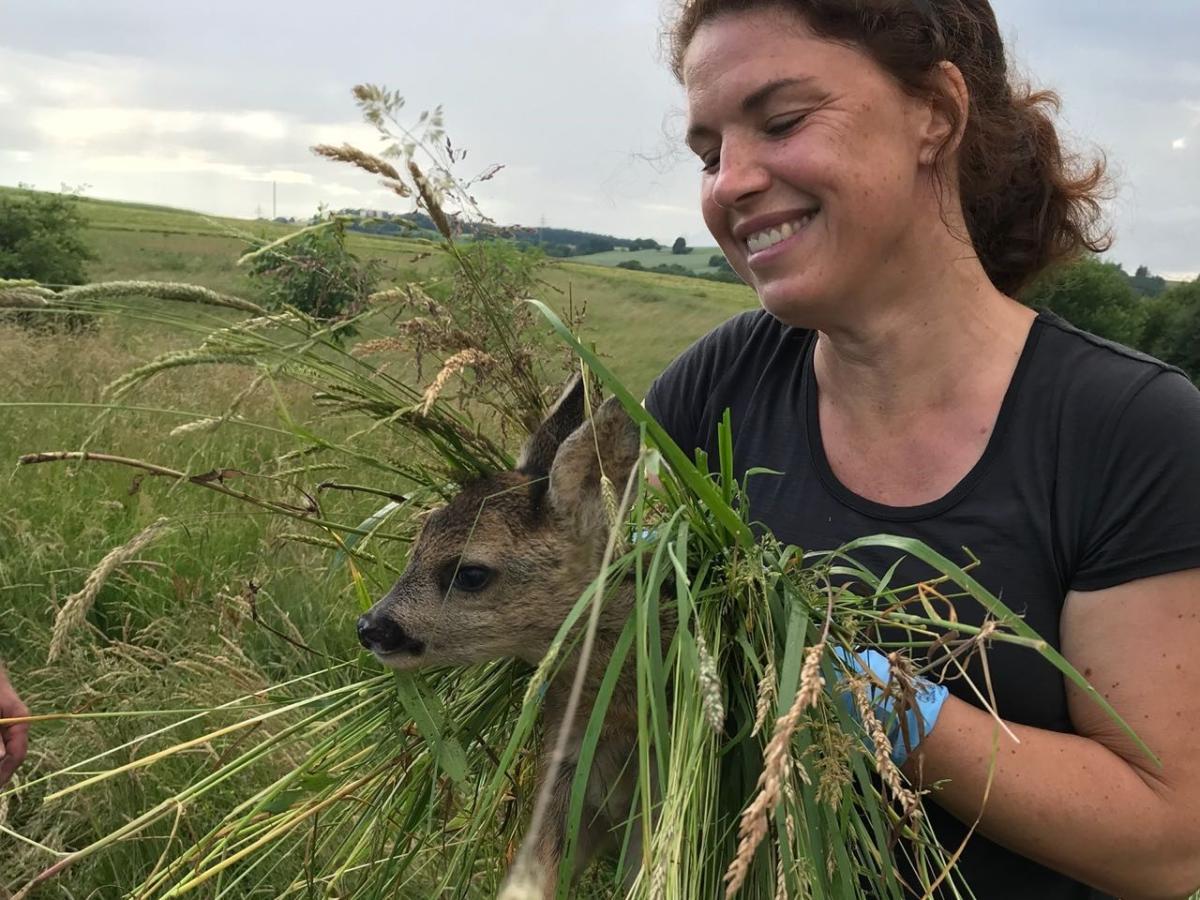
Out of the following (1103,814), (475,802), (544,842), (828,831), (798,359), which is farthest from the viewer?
(798,359)

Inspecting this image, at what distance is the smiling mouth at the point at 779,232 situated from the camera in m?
1.97

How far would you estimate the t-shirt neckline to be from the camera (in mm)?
1925

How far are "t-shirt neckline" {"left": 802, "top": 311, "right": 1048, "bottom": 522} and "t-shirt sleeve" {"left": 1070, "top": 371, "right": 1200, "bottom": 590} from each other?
0.61ft

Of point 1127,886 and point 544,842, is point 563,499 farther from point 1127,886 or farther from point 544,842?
point 1127,886

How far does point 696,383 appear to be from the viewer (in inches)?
101

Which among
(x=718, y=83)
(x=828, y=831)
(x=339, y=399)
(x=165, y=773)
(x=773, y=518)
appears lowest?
(x=165, y=773)

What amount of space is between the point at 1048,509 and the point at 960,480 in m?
0.18

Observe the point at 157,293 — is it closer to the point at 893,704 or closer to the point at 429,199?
the point at 429,199

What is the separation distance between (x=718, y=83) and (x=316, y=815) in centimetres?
162

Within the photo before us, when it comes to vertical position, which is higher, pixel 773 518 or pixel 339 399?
pixel 339 399

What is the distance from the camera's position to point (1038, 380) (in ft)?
6.38

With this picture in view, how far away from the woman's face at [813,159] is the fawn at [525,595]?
1.85 feet

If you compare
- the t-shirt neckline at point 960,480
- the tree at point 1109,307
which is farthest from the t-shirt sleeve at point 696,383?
the tree at point 1109,307

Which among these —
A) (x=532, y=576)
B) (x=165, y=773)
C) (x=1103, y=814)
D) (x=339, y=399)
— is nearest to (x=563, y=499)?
(x=532, y=576)
